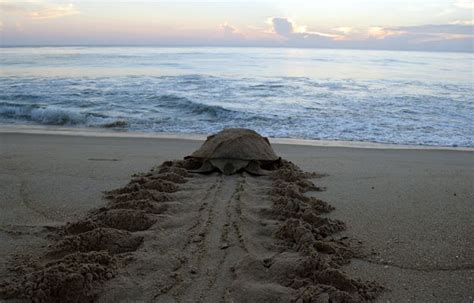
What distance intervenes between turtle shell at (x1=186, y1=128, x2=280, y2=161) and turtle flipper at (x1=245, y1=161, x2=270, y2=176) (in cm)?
7

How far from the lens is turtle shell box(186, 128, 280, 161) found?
16.6 ft

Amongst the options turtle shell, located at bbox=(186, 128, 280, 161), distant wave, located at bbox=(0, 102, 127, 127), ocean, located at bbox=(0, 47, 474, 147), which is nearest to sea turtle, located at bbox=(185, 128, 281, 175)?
turtle shell, located at bbox=(186, 128, 280, 161)

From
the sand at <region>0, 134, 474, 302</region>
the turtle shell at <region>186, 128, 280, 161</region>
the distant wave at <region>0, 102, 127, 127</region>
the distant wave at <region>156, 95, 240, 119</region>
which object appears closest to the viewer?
the sand at <region>0, 134, 474, 302</region>

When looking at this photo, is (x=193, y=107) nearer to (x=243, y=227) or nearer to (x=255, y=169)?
(x=255, y=169)

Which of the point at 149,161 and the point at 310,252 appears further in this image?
the point at 149,161

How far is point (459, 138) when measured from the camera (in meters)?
7.94

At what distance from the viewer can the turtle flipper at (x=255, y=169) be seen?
4.97 metres

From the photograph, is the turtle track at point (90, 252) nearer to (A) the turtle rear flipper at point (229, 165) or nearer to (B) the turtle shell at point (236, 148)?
(A) the turtle rear flipper at point (229, 165)

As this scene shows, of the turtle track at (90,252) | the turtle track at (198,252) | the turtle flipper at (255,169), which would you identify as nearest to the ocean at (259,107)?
the turtle flipper at (255,169)

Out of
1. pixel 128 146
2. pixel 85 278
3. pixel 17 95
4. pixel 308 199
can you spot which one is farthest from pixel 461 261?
pixel 17 95

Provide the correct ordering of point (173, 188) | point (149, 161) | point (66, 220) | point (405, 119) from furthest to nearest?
1. point (405, 119)
2. point (149, 161)
3. point (173, 188)
4. point (66, 220)

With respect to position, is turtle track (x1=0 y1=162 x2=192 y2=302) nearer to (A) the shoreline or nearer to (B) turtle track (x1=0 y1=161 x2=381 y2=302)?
(B) turtle track (x1=0 y1=161 x2=381 y2=302)

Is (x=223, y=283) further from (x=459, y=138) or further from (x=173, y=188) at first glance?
(x=459, y=138)

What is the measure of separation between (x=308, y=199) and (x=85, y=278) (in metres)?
2.28
